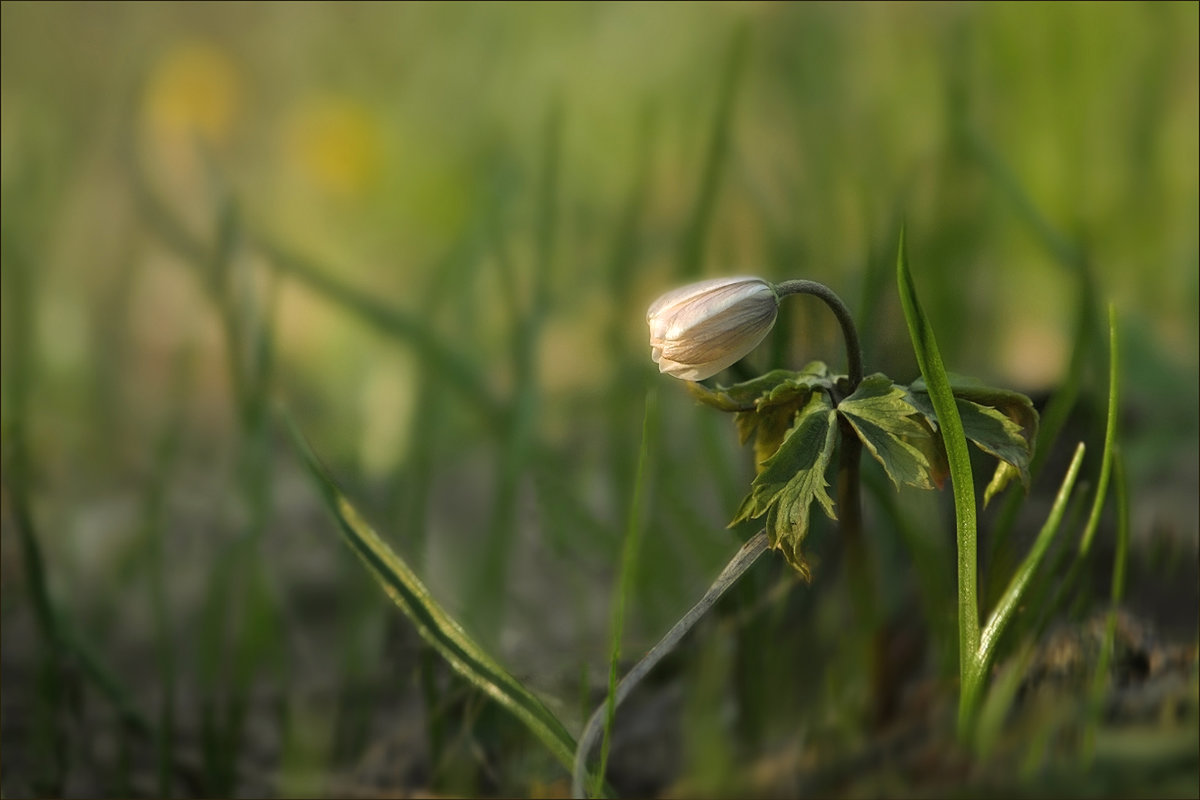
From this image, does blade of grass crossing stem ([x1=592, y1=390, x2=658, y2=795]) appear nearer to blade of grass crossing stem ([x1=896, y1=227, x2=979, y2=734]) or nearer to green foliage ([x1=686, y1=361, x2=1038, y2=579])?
green foliage ([x1=686, y1=361, x2=1038, y2=579])

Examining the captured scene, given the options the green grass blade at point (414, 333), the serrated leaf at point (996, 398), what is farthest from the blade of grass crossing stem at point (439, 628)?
the green grass blade at point (414, 333)

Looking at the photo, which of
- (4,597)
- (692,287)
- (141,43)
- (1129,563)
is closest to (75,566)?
(4,597)

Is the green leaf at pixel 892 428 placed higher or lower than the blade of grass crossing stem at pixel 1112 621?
higher

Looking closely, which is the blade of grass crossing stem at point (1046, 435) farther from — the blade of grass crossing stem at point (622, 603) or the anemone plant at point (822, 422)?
the blade of grass crossing stem at point (622, 603)

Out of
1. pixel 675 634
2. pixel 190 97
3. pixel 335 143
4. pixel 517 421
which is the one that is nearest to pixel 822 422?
pixel 675 634

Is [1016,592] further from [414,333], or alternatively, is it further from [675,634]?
[414,333]

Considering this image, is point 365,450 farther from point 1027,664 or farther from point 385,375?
point 1027,664

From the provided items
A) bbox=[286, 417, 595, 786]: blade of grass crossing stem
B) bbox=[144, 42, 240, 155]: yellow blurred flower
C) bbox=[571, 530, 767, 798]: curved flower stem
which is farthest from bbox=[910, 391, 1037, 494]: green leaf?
bbox=[144, 42, 240, 155]: yellow blurred flower
